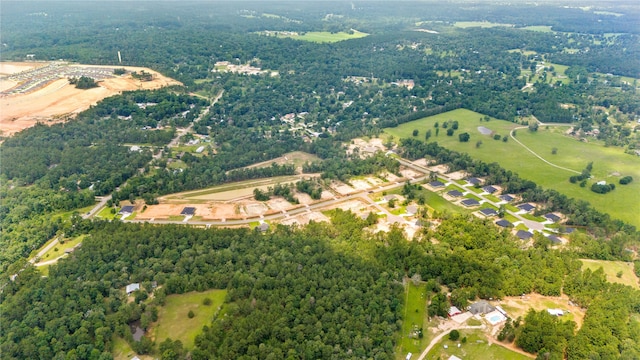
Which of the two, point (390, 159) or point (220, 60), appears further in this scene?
point (220, 60)

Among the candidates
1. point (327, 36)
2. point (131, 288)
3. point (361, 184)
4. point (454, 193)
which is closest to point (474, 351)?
point (454, 193)

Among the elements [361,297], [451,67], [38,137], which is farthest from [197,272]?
[451,67]

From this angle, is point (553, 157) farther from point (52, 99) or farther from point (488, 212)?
point (52, 99)

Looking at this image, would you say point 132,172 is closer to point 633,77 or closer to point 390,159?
point 390,159

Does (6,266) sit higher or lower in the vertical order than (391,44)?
lower

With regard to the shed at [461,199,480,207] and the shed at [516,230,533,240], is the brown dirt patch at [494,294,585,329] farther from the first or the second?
the shed at [461,199,480,207]

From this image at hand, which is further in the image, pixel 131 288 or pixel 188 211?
pixel 188 211
